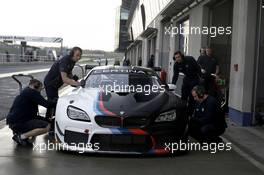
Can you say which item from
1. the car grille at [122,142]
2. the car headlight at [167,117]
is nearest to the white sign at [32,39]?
the car headlight at [167,117]

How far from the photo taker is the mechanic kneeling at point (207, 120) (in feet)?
24.3

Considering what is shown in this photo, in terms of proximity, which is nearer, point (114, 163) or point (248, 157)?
point (114, 163)

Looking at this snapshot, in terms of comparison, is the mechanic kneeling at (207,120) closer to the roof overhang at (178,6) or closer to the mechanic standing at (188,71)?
the mechanic standing at (188,71)

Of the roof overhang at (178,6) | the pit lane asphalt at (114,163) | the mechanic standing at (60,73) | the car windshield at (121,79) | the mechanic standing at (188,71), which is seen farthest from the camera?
the roof overhang at (178,6)

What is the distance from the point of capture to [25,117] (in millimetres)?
7344

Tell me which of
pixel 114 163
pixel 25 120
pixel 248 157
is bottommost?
pixel 248 157

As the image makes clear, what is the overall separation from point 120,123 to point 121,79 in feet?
6.30

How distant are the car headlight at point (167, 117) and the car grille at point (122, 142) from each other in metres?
0.33

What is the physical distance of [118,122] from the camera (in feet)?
21.2

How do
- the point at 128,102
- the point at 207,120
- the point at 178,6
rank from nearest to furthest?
the point at 128,102 → the point at 207,120 → the point at 178,6

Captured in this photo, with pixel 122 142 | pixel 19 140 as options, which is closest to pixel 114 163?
pixel 122 142

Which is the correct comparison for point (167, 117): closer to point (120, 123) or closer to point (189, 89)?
point (120, 123)

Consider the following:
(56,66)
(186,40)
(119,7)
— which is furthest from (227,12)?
(119,7)

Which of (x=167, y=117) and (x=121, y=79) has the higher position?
Answer: (x=121, y=79)
